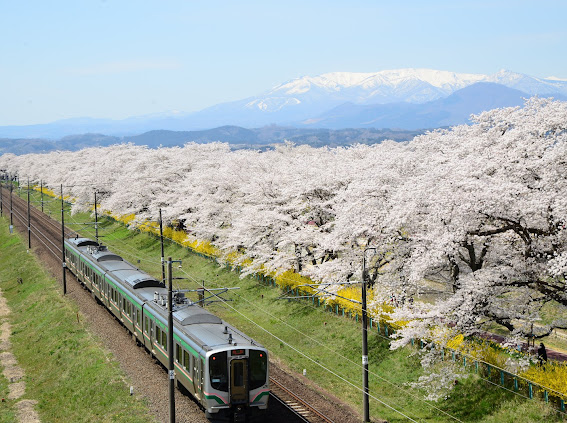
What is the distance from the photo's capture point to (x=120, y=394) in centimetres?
2334

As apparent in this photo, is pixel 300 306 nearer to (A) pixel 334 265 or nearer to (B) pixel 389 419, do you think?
(A) pixel 334 265

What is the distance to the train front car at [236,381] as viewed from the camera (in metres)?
18.8

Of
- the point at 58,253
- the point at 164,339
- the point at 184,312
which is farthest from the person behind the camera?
the point at 58,253

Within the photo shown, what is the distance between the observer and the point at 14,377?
1149 inches

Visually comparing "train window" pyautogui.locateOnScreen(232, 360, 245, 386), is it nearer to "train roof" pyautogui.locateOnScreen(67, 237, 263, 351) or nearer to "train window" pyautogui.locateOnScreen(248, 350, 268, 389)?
"train window" pyautogui.locateOnScreen(248, 350, 268, 389)

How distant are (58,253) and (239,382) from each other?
43.0m

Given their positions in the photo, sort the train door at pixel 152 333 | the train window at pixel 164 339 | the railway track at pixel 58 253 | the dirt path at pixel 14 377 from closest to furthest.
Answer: the railway track at pixel 58 253, the train window at pixel 164 339, the dirt path at pixel 14 377, the train door at pixel 152 333

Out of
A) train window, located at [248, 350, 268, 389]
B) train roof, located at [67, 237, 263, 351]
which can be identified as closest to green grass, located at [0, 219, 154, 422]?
train roof, located at [67, 237, 263, 351]

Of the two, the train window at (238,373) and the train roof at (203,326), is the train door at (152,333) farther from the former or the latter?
the train window at (238,373)

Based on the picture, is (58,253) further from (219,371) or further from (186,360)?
(219,371)

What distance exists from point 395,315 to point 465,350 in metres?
3.20

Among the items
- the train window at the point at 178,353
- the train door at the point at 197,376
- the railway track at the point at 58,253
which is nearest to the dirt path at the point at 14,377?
the train window at the point at 178,353

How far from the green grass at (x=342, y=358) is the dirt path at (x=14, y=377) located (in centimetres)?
1152

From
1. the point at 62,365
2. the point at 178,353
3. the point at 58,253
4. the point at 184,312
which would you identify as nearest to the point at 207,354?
the point at 178,353
